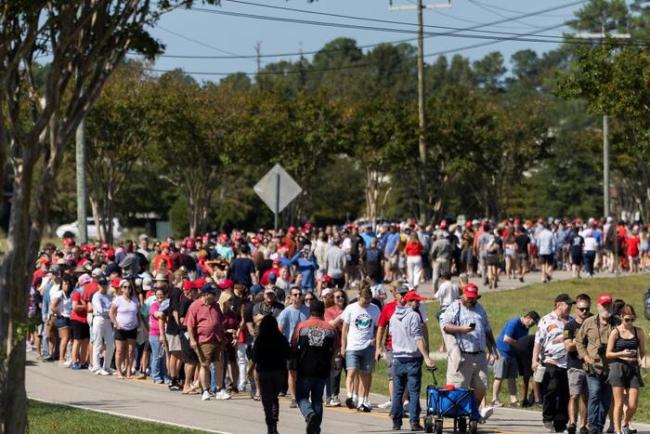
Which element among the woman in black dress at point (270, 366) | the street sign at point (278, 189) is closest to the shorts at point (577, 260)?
the street sign at point (278, 189)

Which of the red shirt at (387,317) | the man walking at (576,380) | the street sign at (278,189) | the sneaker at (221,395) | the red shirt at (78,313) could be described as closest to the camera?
the man walking at (576,380)

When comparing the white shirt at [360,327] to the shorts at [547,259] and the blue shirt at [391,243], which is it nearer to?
the blue shirt at [391,243]

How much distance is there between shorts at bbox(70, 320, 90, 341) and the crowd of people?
2cm

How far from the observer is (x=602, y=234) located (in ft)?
136

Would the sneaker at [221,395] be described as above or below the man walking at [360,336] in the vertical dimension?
below

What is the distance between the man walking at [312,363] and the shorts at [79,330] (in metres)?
8.95

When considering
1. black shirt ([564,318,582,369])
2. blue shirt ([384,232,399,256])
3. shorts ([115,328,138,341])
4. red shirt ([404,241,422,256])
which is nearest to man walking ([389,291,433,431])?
black shirt ([564,318,582,369])

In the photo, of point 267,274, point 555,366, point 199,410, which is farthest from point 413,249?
point 555,366

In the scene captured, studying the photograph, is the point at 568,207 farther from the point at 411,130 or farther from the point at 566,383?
the point at 566,383

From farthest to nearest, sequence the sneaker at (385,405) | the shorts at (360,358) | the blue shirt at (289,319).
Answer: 1. the sneaker at (385,405)
2. the blue shirt at (289,319)
3. the shorts at (360,358)

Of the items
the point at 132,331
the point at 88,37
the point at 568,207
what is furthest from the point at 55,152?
the point at 568,207

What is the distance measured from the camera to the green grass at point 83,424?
1697cm

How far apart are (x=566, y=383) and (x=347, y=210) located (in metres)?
67.6

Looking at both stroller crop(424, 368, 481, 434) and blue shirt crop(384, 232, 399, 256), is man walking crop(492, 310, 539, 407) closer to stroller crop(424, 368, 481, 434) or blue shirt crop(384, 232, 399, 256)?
→ stroller crop(424, 368, 481, 434)
